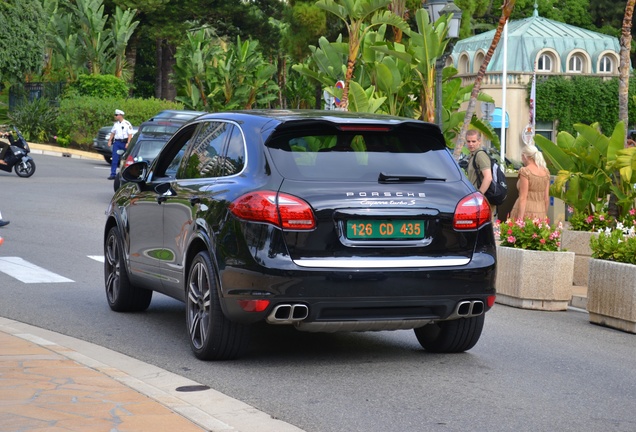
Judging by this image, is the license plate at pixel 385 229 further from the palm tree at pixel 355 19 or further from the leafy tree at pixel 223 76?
the leafy tree at pixel 223 76

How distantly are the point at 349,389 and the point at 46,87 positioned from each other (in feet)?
160

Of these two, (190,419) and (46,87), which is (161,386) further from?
(46,87)

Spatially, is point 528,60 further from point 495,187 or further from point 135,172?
point 135,172

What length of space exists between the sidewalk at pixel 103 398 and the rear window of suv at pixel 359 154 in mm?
1586

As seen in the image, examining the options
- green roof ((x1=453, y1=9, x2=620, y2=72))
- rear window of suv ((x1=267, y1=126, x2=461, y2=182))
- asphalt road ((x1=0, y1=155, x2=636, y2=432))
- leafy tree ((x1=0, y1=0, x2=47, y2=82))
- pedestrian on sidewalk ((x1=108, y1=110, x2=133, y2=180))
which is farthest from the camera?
green roof ((x1=453, y1=9, x2=620, y2=72))

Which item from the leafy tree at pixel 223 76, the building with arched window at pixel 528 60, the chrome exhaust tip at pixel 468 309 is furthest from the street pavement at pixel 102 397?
the building with arched window at pixel 528 60

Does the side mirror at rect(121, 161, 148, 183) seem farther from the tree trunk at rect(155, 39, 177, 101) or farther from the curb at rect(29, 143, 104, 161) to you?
the tree trunk at rect(155, 39, 177, 101)

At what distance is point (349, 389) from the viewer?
7.40 m

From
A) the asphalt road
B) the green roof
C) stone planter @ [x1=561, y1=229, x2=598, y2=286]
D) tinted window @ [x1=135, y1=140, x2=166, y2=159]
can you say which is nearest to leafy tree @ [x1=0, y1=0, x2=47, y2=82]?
the green roof

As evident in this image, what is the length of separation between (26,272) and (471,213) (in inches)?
282

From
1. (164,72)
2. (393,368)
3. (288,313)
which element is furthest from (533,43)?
(288,313)

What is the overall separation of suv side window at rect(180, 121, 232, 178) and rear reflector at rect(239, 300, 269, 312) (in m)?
1.16

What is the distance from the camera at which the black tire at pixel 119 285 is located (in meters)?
10.5

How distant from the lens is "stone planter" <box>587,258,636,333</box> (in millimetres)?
10789
